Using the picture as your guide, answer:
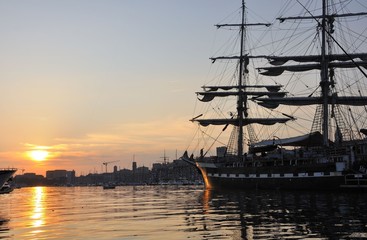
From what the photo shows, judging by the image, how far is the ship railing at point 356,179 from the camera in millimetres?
52500

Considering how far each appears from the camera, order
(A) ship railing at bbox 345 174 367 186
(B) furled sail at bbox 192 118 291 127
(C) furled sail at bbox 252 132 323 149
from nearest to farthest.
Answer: (A) ship railing at bbox 345 174 367 186 → (C) furled sail at bbox 252 132 323 149 → (B) furled sail at bbox 192 118 291 127

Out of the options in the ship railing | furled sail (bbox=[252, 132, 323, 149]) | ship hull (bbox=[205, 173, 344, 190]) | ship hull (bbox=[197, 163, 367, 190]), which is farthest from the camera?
furled sail (bbox=[252, 132, 323, 149])

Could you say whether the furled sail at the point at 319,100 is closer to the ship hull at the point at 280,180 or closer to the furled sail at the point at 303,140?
the furled sail at the point at 303,140

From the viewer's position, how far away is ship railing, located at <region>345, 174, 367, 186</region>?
52500 millimetres

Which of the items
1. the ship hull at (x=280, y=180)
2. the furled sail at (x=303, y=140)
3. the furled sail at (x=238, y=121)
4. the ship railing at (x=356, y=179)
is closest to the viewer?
the ship railing at (x=356, y=179)

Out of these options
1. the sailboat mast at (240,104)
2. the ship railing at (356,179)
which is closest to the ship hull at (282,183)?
the ship railing at (356,179)

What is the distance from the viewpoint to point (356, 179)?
5322cm

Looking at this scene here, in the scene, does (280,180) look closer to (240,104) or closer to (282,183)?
(282,183)

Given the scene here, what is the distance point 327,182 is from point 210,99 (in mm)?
34009

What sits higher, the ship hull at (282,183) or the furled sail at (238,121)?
the furled sail at (238,121)

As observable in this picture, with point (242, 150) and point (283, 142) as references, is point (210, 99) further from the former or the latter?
point (283, 142)

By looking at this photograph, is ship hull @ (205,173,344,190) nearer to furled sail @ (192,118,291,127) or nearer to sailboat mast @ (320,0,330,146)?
sailboat mast @ (320,0,330,146)

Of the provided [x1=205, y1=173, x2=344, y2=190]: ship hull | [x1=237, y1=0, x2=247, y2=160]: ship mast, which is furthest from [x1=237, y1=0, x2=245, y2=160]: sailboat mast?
[x1=205, y1=173, x2=344, y2=190]: ship hull

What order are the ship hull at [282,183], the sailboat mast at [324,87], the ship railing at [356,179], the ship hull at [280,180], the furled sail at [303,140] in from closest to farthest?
the ship railing at [356,179], the ship hull at [280,180], the ship hull at [282,183], the sailboat mast at [324,87], the furled sail at [303,140]
